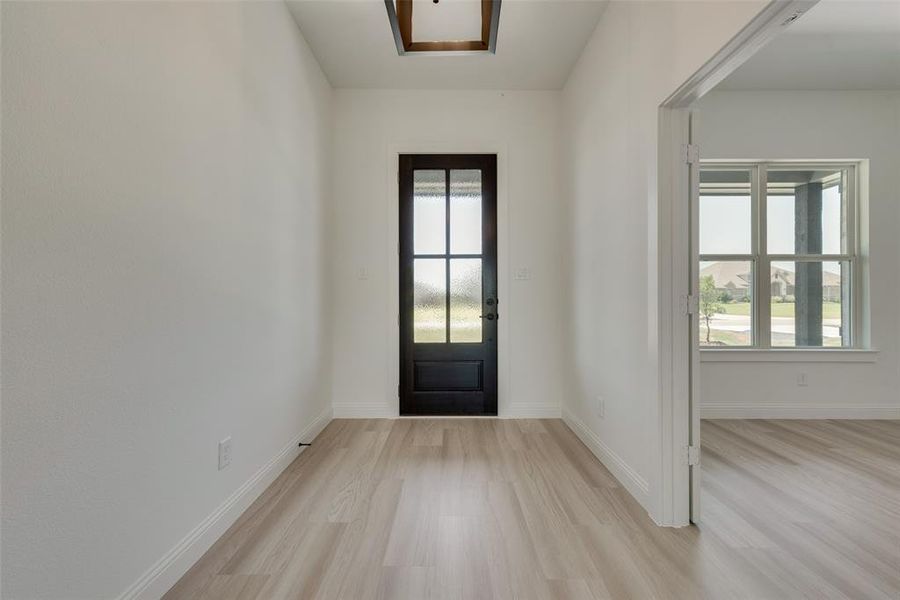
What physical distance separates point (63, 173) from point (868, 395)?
17.7 ft

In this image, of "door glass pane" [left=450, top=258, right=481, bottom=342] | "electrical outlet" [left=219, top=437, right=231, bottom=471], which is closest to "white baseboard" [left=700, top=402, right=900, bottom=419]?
"door glass pane" [left=450, top=258, right=481, bottom=342]

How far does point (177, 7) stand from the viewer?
1474 mm

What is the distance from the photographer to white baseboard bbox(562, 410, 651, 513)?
2.01 m

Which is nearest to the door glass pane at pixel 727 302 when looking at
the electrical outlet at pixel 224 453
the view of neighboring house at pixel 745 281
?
the view of neighboring house at pixel 745 281

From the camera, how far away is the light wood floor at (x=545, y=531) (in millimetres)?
1444

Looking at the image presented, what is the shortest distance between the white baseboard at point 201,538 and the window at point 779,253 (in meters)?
3.67

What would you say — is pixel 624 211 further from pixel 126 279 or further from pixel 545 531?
pixel 126 279

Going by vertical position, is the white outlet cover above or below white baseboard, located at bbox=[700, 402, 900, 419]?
above

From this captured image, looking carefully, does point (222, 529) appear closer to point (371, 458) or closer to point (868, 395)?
point (371, 458)

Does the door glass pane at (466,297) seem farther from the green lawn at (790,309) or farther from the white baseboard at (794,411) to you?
the green lawn at (790,309)

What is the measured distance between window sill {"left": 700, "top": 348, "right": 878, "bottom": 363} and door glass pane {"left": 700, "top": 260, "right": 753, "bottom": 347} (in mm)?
104

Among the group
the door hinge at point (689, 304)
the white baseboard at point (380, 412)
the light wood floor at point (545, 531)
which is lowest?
the light wood floor at point (545, 531)

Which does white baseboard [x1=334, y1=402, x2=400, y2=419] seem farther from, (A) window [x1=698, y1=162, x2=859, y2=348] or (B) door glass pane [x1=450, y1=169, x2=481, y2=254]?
(A) window [x1=698, y1=162, x2=859, y2=348]

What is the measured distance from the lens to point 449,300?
353 centimetres
